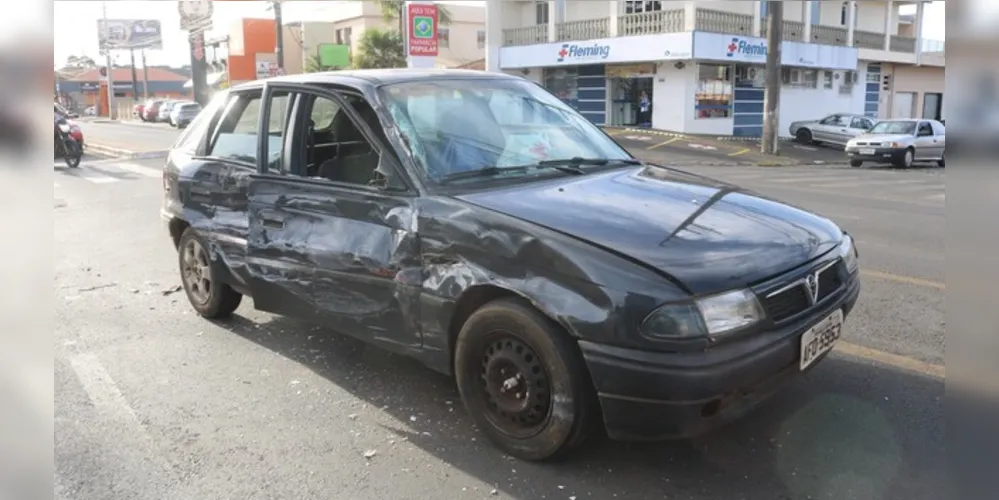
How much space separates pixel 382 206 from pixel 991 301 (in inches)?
118

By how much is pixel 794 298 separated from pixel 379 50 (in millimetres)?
37416

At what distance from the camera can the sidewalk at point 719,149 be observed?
23.1 m

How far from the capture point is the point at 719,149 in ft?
82.7

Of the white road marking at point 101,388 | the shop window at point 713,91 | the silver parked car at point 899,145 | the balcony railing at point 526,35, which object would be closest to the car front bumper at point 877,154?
Result: the silver parked car at point 899,145

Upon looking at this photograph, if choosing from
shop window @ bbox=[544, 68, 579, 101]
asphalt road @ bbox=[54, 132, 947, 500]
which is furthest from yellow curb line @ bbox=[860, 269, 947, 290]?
shop window @ bbox=[544, 68, 579, 101]

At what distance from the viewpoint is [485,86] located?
446cm

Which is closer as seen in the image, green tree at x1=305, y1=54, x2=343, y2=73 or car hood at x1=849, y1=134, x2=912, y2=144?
car hood at x1=849, y1=134, x2=912, y2=144

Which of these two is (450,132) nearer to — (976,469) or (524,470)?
(524,470)

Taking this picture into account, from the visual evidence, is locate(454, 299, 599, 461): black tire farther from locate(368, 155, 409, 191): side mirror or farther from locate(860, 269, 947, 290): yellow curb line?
locate(860, 269, 947, 290): yellow curb line

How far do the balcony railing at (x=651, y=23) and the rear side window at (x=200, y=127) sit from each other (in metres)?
24.6

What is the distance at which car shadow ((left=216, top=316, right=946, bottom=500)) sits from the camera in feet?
10.2

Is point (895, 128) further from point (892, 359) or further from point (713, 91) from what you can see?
point (892, 359)

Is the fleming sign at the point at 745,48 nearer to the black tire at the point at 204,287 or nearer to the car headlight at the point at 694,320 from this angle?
the black tire at the point at 204,287

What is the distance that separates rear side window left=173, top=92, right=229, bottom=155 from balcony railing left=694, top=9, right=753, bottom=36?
80.3ft
